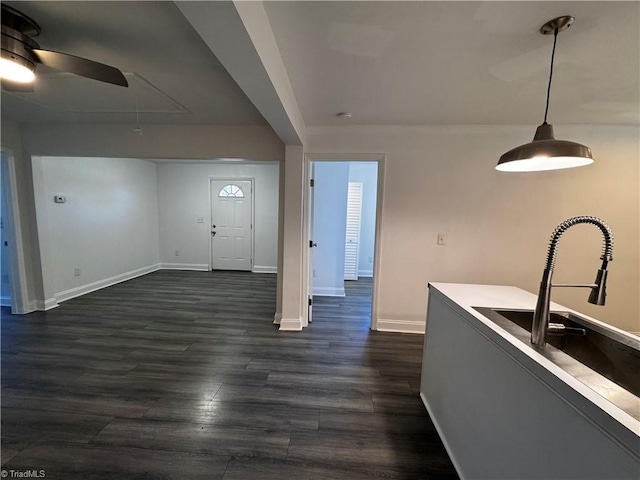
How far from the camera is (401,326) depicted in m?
3.03

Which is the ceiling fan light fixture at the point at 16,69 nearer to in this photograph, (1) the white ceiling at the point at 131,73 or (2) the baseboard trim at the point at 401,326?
(1) the white ceiling at the point at 131,73

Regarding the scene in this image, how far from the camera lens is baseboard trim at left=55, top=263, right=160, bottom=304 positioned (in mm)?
3681

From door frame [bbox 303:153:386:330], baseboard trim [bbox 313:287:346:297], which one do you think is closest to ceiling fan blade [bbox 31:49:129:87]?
door frame [bbox 303:153:386:330]

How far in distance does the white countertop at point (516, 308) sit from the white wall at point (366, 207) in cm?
362

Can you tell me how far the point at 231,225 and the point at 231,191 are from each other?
30.3 inches

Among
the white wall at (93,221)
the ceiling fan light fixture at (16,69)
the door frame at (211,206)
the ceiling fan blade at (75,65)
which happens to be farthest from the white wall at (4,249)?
the door frame at (211,206)

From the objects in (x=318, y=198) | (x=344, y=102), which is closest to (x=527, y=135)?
(x=344, y=102)

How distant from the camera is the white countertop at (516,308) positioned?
63 cm

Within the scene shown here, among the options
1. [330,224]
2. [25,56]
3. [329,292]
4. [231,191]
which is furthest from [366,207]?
[25,56]

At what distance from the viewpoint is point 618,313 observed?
9.25ft

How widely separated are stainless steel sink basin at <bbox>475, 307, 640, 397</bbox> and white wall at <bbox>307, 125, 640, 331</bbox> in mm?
1574

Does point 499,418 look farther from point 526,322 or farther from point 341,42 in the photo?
point 341,42

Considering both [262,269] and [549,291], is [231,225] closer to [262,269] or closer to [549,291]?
[262,269]

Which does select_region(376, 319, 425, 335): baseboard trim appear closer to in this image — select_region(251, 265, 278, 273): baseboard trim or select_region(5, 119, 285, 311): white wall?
select_region(5, 119, 285, 311): white wall
